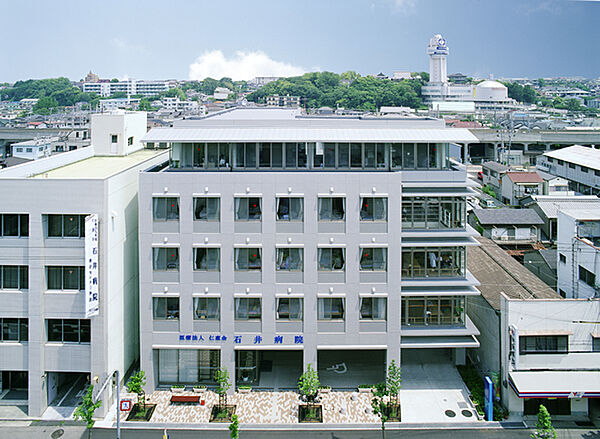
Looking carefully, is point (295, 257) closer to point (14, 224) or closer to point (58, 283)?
point (58, 283)

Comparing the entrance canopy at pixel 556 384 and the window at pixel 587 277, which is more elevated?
the window at pixel 587 277

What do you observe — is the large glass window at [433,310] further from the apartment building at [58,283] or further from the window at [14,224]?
the window at [14,224]

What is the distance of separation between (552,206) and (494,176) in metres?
17.4

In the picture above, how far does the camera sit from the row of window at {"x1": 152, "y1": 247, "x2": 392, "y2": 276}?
2395 centimetres

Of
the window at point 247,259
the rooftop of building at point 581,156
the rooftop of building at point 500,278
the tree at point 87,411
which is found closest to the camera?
the tree at point 87,411

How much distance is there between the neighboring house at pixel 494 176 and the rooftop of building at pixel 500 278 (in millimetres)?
27560

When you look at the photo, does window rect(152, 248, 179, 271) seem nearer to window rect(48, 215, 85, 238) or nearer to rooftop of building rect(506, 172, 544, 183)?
window rect(48, 215, 85, 238)

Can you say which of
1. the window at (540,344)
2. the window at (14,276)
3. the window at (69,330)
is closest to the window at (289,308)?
the window at (69,330)

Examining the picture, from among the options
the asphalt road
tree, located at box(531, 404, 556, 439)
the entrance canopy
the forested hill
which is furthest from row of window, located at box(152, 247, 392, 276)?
the forested hill

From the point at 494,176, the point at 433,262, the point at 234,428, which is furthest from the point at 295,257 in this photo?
the point at 494,176

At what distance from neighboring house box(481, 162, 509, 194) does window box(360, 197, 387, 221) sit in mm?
40062

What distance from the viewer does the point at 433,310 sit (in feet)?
82.7

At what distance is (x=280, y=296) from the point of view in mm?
23906

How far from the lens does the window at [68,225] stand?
2286cm
